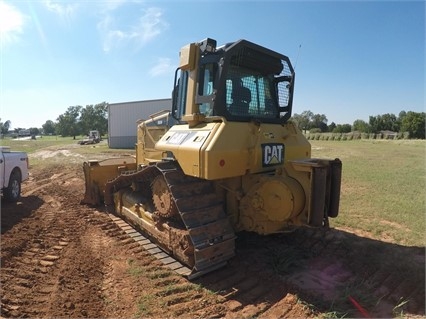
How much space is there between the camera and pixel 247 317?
3.45m

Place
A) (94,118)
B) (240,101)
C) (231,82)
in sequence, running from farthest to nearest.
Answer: (94,118), (240,101), (231,82)

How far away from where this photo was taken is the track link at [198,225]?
4.11m

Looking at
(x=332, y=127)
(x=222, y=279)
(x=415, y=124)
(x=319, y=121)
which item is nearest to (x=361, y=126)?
(x=332, y=127)

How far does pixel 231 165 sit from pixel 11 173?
7127 mm

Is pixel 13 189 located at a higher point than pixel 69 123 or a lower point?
lower

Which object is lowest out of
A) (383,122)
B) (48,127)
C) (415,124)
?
(415,124)

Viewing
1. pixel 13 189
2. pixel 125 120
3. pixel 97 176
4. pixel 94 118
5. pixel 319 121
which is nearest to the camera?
pixel 97 176

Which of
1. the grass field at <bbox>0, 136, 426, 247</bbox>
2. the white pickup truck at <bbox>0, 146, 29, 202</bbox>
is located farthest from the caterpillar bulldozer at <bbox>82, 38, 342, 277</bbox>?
the white pickup truck at <bbox>0, 146, 29, 202</bbox>

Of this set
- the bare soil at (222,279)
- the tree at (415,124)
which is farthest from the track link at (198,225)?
the tree at (415,124)

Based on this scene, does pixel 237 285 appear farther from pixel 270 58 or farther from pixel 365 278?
pixel 270 58

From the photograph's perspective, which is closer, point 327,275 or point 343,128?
point 327,275

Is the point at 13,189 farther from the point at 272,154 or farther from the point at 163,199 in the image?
the point at 272,154

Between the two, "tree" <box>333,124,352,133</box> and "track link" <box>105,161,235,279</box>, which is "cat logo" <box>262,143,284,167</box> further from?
"tree" <box>333,124,352,133</box>

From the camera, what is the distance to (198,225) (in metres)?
4.19
